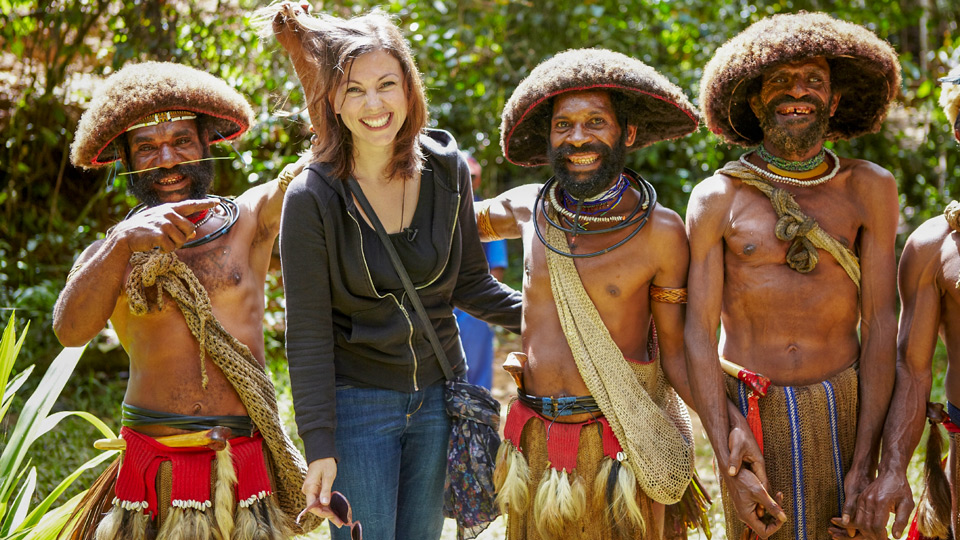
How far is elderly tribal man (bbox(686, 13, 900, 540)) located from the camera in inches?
111

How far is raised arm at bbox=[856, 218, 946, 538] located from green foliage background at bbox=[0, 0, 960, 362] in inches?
136

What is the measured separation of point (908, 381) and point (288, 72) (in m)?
5.28

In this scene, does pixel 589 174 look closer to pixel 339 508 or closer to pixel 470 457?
pixel 470 457

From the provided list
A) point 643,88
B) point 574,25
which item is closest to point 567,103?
point 643,88

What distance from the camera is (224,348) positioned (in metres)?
2.97

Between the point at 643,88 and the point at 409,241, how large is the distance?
886 mm

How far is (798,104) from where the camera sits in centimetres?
287

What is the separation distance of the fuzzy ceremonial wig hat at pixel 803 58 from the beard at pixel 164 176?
1.85 metres

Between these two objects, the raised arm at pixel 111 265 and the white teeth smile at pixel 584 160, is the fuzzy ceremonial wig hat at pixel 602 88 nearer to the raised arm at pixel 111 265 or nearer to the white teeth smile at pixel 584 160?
the white teeth smile at pixel 584 160

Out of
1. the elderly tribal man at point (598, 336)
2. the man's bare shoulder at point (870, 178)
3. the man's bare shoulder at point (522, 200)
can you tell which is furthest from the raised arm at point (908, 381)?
the man's bare shoulder at point (522, 200)

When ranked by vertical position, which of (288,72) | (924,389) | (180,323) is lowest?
(924,389)

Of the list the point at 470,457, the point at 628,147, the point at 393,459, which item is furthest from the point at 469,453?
the point at 628,147

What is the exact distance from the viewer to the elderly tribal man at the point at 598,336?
276cm

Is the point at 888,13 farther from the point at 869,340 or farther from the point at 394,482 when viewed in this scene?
the point at 394,482
